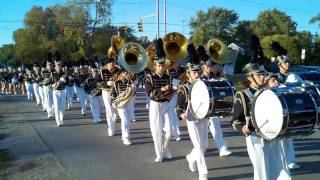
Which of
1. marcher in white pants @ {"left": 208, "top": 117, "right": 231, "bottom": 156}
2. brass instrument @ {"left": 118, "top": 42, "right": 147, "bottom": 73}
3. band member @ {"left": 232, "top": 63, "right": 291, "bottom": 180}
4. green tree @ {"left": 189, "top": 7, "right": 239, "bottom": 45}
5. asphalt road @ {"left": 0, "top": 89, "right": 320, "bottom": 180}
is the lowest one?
asphalt road @ {"left": 0, "top": 89, "right": 320, "bottom": 180}

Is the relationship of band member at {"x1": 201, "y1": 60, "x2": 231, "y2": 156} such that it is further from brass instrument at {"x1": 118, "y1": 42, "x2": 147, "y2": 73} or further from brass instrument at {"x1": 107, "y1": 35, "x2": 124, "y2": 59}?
brass instrument at {"x1": 107, "y1": 35, "x2": 124, "y2": 59}

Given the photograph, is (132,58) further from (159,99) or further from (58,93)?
(58,93)

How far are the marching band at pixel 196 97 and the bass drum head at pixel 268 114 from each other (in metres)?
0.01

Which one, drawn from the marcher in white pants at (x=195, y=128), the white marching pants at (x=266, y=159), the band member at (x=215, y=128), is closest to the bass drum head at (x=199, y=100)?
the marcher in white pants at (x=195, y=128)

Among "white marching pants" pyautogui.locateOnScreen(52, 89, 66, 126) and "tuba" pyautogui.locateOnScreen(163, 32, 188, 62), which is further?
"white marching pants" pyautogui.locateOnScreen(52, 89, 66, 126)

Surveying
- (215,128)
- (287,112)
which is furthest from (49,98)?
(287,112)

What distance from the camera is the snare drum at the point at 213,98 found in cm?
607

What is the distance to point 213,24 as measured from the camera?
7256 cm

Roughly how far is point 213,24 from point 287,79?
66.5 meters

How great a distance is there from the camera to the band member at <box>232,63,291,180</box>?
541 cm

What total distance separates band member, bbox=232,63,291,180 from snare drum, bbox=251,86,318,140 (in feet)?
1.30

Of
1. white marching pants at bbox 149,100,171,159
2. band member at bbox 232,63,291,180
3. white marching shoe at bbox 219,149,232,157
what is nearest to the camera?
band member at bbox 232,63,291,180

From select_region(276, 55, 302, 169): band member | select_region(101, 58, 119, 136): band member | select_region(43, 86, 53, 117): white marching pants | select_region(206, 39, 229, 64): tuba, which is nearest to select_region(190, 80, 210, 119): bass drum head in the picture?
select_region(276, 55, 302, 169): band member

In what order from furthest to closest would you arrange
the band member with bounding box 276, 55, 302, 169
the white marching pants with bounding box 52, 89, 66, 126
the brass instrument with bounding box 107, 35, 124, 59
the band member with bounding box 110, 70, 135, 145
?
the white marching pants with bounding box 52, 89, 66, 126 → the brass instrument with bounding box 107, 35, 124, 59 → the band member with bounding box 110, 70, 135, 145 → the band member with bounding box 276, 55, 302, 169
